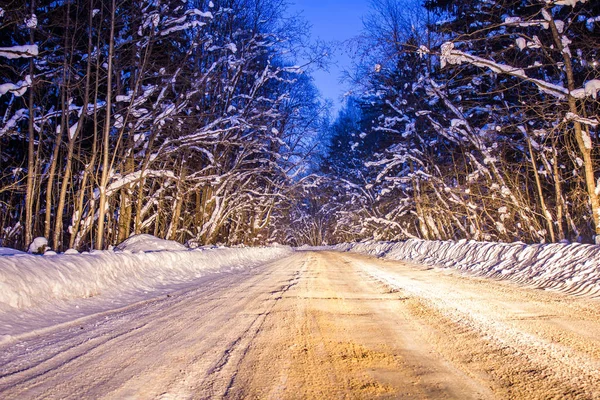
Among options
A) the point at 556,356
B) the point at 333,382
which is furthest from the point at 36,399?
the point at 556,356

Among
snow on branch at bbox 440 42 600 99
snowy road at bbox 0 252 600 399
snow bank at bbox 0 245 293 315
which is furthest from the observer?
snow on branch at bbox 440 42 600 99

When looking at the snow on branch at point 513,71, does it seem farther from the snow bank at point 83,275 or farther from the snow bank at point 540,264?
the snow bank at point 83,275

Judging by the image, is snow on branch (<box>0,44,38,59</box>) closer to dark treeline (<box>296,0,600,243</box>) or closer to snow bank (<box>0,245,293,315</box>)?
snow bank (<box>0,245,293,315</box>)

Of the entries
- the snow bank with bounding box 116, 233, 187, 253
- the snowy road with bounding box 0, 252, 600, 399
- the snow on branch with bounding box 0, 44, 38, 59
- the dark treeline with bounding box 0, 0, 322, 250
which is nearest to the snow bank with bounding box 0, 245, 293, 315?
the snowy road with bounding box 0, 252, 600, 399

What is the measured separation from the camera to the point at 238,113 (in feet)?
57.5

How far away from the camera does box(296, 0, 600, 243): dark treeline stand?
8594 millimetres

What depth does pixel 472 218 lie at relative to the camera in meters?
16.8

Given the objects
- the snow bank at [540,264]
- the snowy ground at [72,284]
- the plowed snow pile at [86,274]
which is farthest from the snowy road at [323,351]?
the snow bank at [540,264]

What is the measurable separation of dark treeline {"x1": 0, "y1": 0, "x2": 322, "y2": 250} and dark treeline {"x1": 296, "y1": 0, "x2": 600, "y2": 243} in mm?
6422

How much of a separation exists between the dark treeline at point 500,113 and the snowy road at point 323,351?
19.1 ft

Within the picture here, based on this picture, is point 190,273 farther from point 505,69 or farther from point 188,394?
point 505,69

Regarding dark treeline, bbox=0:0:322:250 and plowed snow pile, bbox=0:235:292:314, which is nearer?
plowed snow pile, bbox=0:235:292:314

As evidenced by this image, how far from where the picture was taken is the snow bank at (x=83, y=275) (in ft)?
15.9

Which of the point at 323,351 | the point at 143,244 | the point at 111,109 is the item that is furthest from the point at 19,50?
the point at 323,351
